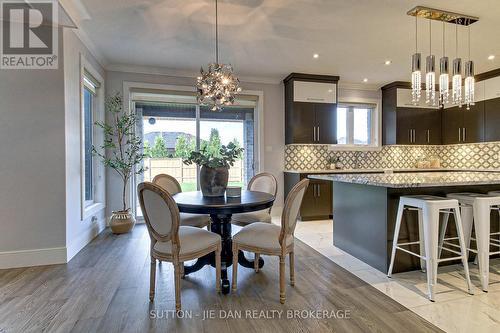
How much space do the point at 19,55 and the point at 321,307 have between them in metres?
3.85

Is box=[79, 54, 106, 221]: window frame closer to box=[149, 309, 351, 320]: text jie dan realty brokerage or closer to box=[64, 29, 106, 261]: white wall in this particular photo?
box=[64, 29, 106, 261]: white wall

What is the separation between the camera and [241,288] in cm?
233

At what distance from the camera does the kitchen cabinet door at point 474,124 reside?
198 inches

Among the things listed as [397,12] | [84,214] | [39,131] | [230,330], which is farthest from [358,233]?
[39,131]

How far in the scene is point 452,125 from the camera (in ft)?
18.2

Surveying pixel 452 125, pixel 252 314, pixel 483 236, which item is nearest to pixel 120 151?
pixel 252 314

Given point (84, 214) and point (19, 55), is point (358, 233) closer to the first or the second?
point (84, 214)

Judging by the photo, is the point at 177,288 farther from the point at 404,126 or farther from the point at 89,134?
the point at 404,126

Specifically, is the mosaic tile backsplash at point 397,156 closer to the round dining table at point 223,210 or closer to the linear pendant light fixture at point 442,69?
the linear pendant light fixture at point 442,69

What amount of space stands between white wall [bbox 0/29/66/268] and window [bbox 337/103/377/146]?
4870mm

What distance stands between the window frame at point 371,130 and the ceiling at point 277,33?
0.99 m

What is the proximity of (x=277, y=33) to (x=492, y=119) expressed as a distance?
14.4 feet

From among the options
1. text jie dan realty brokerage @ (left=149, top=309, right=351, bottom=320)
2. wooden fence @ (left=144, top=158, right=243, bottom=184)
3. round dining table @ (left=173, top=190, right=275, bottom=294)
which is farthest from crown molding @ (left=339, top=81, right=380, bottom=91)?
text jie dan realty brokerage @ (left=149, top=309, right=351, bottom=320)

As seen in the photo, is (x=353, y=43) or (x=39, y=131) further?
(x=353, y=43)
